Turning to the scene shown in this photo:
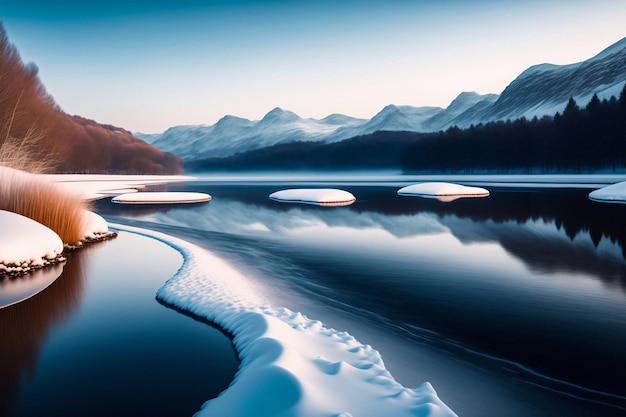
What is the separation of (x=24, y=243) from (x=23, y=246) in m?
0.08

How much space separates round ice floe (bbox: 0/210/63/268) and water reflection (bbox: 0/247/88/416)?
0.99 m

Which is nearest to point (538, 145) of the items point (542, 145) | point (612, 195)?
point (542, 145)

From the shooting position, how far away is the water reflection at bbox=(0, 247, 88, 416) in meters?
4.87

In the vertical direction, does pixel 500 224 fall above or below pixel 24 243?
below

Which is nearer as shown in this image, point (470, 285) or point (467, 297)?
point (467, 297)

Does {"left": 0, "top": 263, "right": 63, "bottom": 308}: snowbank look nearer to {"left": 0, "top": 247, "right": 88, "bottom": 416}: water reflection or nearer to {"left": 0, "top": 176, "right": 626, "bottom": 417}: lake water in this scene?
{"left": 0, "top": 247, "right": 88, "bottom": 416}: water reflection

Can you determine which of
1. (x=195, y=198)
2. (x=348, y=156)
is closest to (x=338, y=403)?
(x=195, y=198)

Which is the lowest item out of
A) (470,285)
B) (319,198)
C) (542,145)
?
(470,285)

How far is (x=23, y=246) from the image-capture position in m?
9.80

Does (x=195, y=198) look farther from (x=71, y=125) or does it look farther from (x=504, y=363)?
(x=71, y=125)

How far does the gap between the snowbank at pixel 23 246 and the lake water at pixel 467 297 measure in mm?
1251

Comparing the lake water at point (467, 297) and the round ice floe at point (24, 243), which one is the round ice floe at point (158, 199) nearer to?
the lake water at point (467, 297)

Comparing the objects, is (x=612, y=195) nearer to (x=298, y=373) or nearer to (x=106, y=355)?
(x=298, y=373)

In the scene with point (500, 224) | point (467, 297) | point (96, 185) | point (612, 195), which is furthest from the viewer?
point (96, 185)
